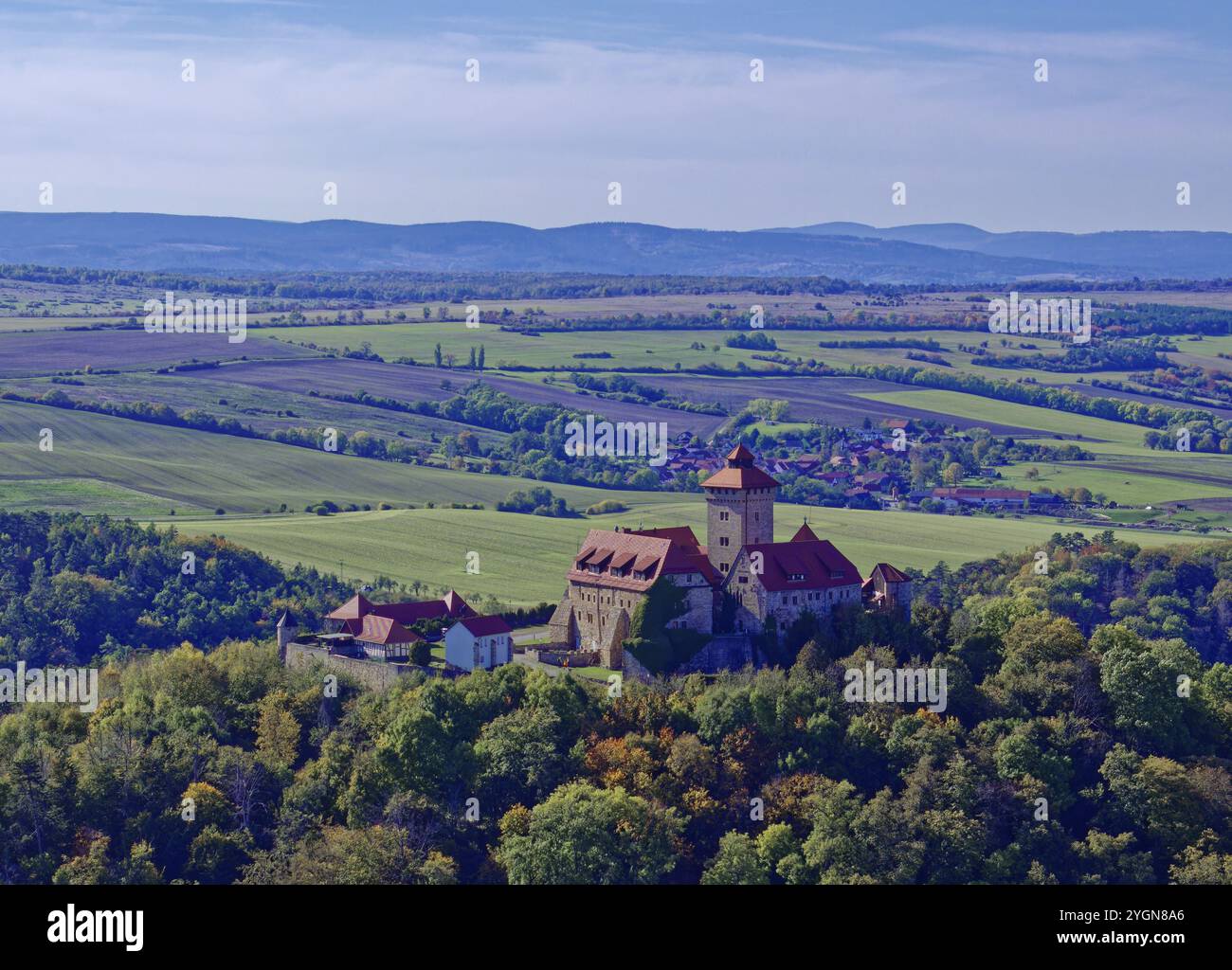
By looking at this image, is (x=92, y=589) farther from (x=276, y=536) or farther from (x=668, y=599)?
(x=668, y=599)

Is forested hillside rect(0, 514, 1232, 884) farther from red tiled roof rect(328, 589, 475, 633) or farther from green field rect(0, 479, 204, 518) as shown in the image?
green field rect(0, 479, 204, 518)

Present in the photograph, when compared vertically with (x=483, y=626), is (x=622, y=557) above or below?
above

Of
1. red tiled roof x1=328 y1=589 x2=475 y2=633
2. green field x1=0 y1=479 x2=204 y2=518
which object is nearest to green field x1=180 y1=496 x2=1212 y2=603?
green field x1=0 y1=479 x2=204 y2=518

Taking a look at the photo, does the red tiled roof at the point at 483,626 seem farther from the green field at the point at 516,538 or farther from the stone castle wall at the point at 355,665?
the green field at the point at 516,538

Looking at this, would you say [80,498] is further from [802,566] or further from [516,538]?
[802,566]

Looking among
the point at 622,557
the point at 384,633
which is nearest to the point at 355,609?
the point at 384,633

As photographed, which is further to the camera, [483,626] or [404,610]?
[404,610]
